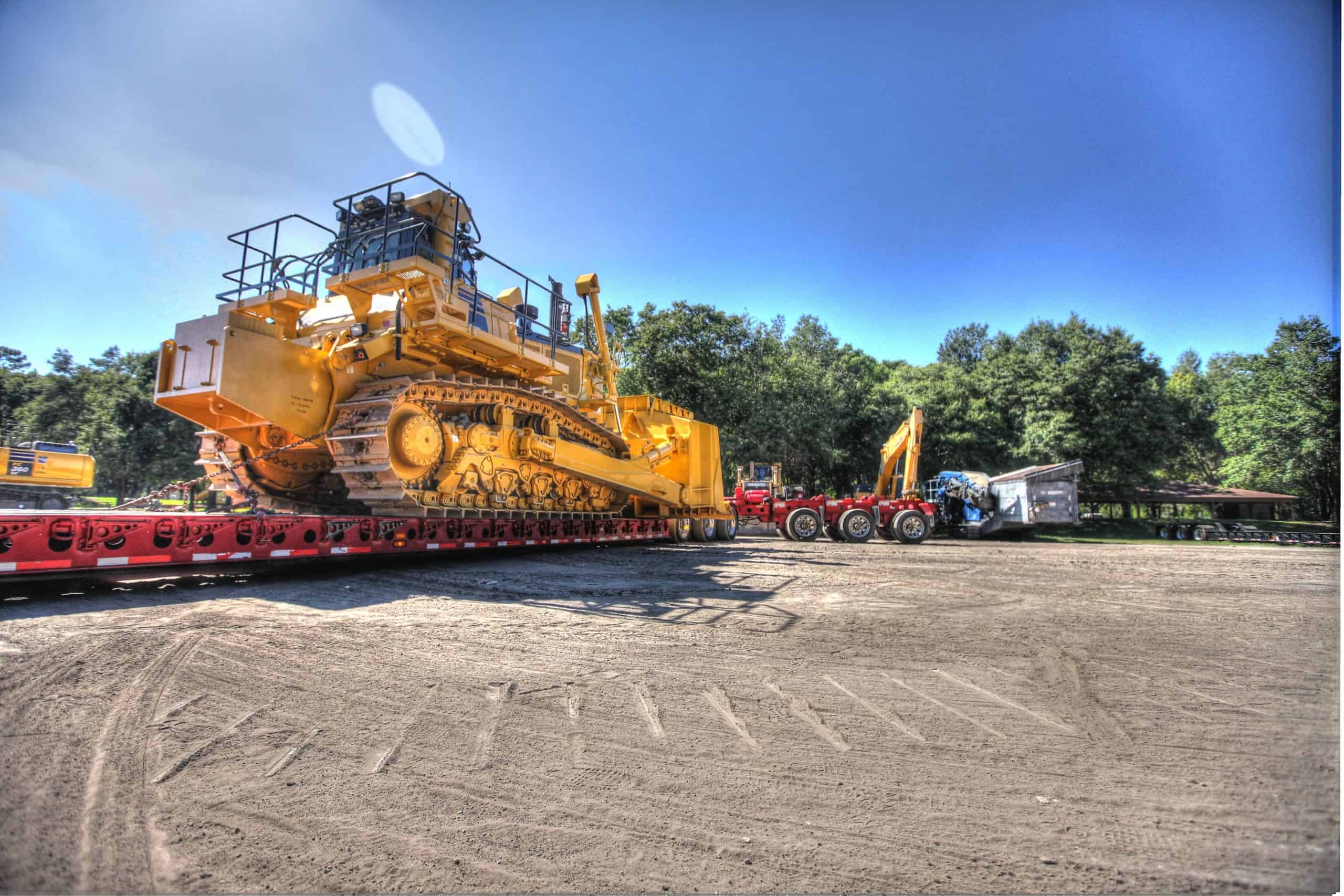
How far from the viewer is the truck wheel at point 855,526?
57.8ft

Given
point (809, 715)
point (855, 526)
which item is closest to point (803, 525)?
point (855, 526)

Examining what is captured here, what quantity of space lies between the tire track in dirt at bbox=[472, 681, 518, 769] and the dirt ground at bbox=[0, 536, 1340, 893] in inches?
0.7

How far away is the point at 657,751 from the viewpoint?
288cm

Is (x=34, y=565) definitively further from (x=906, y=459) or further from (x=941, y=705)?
(x=906, y=459)

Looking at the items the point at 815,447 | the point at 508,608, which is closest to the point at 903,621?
the point at 508,608

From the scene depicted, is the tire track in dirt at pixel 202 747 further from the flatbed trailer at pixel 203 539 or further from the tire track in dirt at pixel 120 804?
the flatbed trailer at pixel 203 539

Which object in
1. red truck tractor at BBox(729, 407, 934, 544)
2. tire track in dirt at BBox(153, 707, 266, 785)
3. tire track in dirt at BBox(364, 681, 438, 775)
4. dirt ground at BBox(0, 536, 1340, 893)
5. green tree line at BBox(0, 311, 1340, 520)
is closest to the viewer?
dirt ground at BBox(0, 536, 1340, 893)

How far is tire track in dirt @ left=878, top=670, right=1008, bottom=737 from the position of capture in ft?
10.2

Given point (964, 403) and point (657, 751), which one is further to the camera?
point (964, 403)

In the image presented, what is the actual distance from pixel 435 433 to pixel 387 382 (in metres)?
1.03

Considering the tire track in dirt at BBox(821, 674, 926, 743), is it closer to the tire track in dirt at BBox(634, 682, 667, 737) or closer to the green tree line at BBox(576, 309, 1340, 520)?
the tire track in dirt at BBox(634, 682, 667, 737)

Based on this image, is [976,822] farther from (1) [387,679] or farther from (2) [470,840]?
(1) [387,679]

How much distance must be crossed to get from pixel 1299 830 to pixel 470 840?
2867 mm

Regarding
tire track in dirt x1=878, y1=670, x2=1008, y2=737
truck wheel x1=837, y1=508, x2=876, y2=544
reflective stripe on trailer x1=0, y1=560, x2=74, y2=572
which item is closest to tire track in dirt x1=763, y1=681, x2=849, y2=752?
tire track in dirt x1=878, y1=670, x2=1008, y2=737
